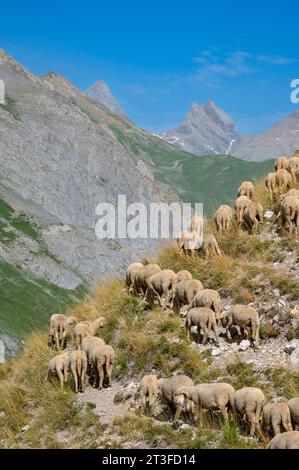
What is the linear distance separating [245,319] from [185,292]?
2.59 m

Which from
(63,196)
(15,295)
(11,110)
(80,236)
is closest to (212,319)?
(15,295)

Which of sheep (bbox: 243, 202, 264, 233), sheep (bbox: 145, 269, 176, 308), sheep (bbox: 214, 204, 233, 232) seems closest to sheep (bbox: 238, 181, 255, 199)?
sheep (bbox: 214, 204, 233, 232)

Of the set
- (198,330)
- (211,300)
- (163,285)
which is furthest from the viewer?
(163,285)

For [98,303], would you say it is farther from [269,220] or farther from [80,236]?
[80,236]

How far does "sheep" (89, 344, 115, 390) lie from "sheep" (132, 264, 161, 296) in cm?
356

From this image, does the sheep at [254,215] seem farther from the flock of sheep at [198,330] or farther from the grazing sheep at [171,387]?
the grazing sheep at [171,387]

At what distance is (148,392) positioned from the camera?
1380 cm

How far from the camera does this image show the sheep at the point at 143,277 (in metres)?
18.5

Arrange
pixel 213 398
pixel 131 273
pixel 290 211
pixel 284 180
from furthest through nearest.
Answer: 1. pixel 284 180
2. pixel 131 273
3. pixel 290 211
4. pixel 213 398

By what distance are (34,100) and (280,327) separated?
172m

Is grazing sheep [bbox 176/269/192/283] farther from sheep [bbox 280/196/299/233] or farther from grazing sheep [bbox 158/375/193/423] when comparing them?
grazing sheep [bbox 158/375/193/423]

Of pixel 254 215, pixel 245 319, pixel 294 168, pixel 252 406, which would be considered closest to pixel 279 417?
pixel 252 406

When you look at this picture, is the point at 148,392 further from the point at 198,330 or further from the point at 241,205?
the point at 241,205
